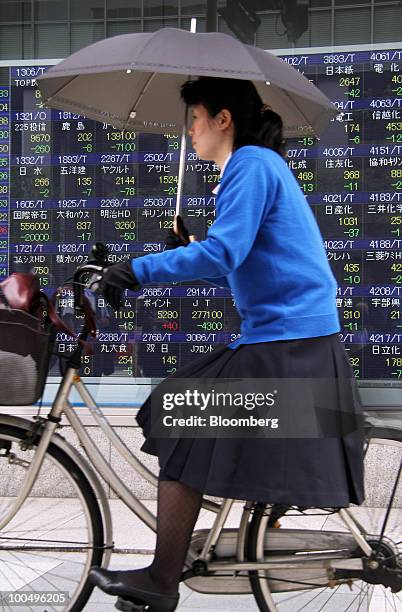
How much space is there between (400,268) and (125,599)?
3.73 meters

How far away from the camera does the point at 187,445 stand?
295 cm

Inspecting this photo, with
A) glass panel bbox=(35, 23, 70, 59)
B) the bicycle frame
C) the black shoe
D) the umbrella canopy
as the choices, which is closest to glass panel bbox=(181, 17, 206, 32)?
glass panel bbox=(35, 23, 70, 59)

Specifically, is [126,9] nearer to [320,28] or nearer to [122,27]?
[122,27]

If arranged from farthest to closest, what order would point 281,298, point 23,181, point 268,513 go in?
1. point 23,181
2. point 268,513
3. point 281,298

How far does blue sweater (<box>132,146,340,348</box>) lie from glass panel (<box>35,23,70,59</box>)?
3984mm

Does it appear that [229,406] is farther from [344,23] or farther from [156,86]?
[344,23]

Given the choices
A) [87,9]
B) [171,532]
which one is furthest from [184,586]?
[87,9]

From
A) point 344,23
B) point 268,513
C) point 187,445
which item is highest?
point 344,23

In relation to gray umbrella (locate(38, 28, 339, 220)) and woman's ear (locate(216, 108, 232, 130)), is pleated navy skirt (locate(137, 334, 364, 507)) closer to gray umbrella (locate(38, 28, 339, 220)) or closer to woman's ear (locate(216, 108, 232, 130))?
woman's ear (locate(216, 108, 232, 130))

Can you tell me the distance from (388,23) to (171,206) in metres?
1.88

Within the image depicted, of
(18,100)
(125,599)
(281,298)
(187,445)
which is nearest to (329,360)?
(281,298)

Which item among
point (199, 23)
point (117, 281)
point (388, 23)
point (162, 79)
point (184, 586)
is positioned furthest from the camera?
point (199, 23)

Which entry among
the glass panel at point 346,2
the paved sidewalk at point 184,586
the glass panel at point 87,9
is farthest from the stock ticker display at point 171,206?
the paved sidewalk at point 184,586

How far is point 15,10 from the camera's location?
650cm
